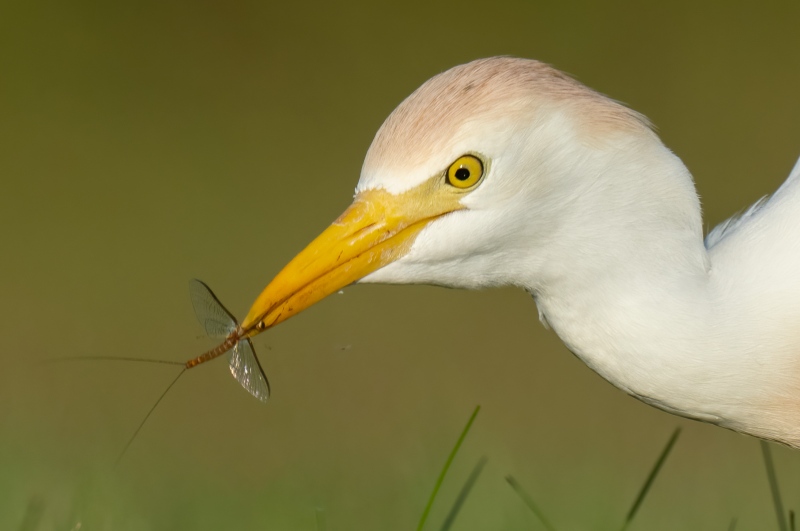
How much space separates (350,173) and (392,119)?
26.5 feet

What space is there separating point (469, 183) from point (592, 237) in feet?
1.08

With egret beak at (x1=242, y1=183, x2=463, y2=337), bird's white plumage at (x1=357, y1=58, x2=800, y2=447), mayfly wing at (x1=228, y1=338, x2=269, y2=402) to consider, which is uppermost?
bird's white plumage at (x1=357, y1=58, x2=800, y2=447)

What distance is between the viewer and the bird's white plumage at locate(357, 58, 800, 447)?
2768 mm

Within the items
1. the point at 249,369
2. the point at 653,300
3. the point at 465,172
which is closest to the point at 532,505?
the point at 653,300

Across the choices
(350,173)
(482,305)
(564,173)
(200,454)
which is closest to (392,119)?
(564,173)

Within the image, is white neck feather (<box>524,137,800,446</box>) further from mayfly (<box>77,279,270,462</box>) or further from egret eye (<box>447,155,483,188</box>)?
mayfly (<box>77,279,270,462</box>)

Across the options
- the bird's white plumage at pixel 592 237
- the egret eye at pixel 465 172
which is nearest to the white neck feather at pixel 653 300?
the bird's white plumage at pixel 592 237

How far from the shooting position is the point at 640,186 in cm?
281

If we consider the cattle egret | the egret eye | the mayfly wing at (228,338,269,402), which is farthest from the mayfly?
the egret eye

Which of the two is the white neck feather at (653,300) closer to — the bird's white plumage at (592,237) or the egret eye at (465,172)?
the bird's white plumage at (592,237)

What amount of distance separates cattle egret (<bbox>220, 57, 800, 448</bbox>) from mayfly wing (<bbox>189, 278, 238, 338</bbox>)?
193 millimetres

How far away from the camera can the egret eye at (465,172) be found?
274 centimetres

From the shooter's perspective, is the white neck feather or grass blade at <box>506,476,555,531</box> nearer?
the white neck feather

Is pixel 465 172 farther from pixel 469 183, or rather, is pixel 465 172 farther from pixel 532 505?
pixel 532 505
